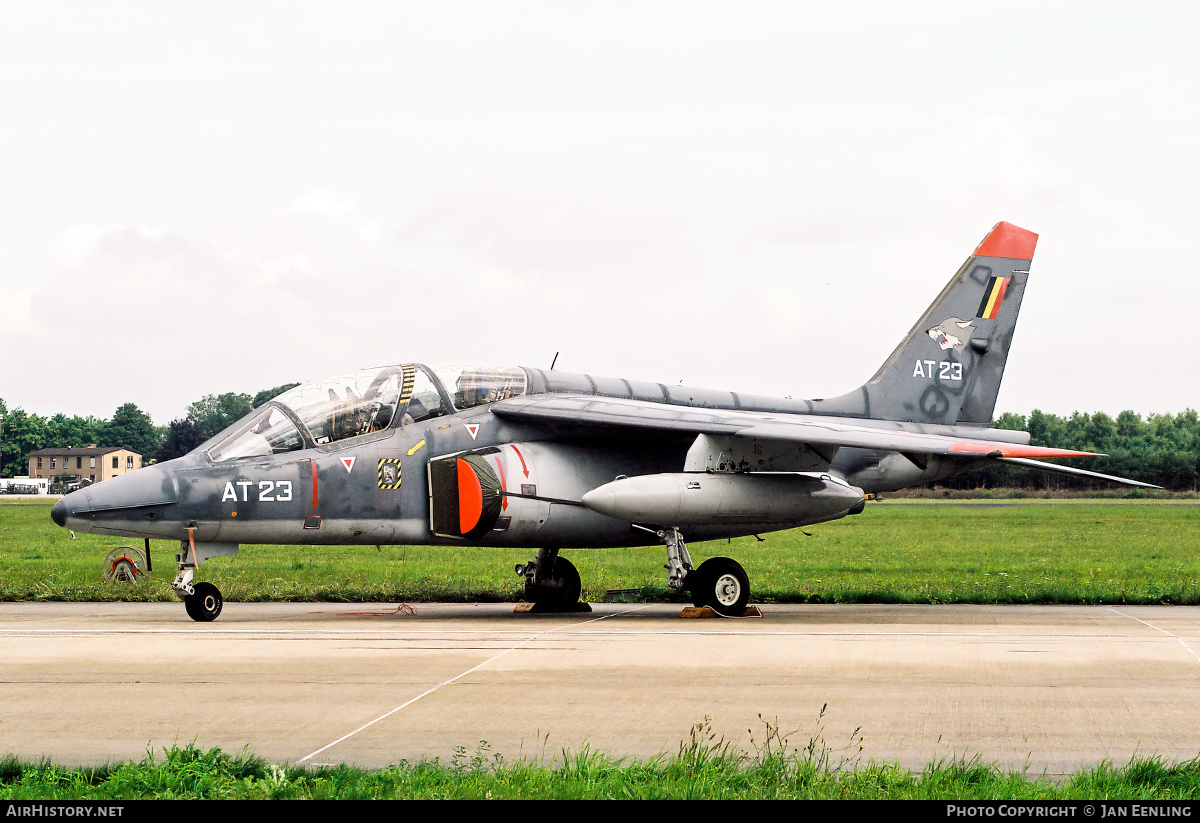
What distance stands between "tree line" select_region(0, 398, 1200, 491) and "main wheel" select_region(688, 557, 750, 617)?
4363 centimetres

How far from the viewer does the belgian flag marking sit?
18594 millimetres

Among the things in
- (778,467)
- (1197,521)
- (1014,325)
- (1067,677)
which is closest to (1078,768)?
(1067,677)

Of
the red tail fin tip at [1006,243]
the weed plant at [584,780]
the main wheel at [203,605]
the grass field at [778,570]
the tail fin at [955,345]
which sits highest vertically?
the red tail fin tip at [1006,243]

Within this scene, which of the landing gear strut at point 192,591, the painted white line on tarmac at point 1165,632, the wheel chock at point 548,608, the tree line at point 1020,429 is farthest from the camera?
the tree line at point 1020,429

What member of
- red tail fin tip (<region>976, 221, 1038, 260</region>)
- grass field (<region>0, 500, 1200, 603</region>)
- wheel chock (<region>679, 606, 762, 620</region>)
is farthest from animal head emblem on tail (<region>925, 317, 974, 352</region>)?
wheel chock (<region>679, 606, 762, 620</region>)

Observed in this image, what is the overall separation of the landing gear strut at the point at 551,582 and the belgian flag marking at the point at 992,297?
7749 mm

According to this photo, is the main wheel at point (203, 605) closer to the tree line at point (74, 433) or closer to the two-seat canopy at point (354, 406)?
the two-seat canopy at point (354, 406)

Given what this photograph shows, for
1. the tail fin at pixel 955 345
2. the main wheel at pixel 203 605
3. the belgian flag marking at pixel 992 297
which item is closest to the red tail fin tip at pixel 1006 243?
the tail fin at pixel 955 345

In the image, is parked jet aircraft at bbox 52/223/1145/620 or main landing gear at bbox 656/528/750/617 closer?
parked jet aircraft at bbox 52/223/1145/620

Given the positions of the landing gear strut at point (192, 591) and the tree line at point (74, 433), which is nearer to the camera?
→ the landing gear strut at point (192, 591)

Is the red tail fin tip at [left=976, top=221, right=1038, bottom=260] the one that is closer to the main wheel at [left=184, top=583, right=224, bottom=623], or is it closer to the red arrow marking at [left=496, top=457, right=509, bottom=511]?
the red arrow marking at [left=496, top=457, right=509, bottom=511]

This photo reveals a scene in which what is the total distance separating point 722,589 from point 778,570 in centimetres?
917

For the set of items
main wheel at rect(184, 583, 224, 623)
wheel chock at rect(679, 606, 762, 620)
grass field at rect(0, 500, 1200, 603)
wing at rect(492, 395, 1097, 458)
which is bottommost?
grass field at rect(0, 500, 1200, 603)

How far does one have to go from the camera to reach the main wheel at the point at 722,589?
48.7 ft
